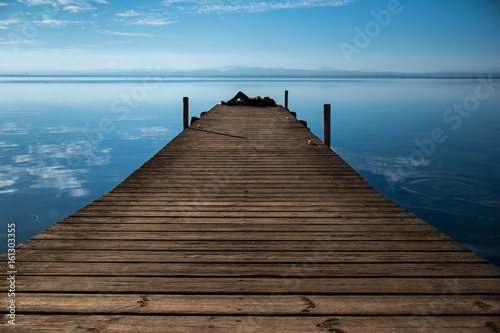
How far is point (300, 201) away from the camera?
18.3 ft

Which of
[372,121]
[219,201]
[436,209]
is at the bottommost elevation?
[436,209]

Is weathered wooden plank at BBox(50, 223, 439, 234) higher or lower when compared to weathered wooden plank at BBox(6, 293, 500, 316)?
higher

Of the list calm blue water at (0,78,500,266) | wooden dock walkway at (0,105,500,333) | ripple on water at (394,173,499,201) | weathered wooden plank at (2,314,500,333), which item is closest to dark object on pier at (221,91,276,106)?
calm blue water at (0,78,500,266)

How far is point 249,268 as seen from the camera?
3535 millimetres

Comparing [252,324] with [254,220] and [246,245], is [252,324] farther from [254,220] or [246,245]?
[254,220]

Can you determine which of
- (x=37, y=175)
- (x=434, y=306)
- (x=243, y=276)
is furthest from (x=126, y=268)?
(x=37, y=175)

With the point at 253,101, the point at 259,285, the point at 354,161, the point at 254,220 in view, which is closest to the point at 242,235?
the point at 254,220

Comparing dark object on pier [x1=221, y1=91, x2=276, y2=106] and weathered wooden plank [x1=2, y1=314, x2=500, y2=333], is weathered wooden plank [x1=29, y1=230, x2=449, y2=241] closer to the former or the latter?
weathered wooden plank [x1=2, y1=314, x2=500, y2=333]

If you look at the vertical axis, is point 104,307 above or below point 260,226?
below

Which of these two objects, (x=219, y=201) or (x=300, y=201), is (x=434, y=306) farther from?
(x=219, y=201)

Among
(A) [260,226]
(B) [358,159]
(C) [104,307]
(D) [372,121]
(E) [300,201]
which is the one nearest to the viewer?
(C) [104,307]

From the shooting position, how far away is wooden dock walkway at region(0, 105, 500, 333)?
2799 mm

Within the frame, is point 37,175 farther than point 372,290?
Yes

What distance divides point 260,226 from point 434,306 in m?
2.09
